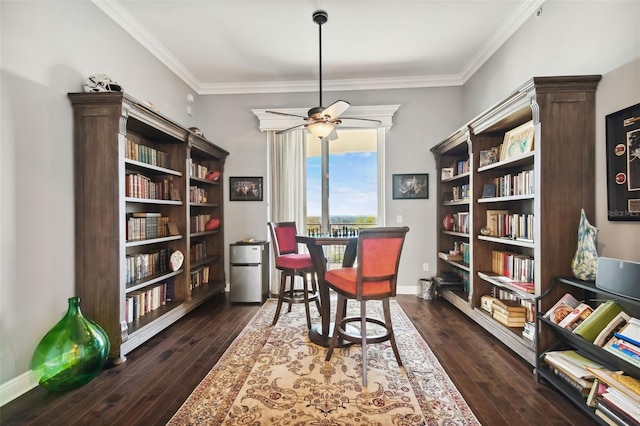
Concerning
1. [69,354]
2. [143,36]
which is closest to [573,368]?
[69,354]

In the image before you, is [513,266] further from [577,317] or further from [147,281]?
[147,281]

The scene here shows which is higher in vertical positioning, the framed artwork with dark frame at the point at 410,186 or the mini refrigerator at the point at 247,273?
the framed artwork with dark frame at the point at 410,186

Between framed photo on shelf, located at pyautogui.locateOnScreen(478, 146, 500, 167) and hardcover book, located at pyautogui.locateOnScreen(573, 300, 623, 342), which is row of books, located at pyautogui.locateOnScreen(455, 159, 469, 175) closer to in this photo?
framed photo on shelf, located at pyautogui.locateOnScreen(478, 146, 500, 167)

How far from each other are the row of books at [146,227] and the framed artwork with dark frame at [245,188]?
1.19 meters

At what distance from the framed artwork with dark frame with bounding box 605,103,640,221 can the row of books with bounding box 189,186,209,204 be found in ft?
12.8

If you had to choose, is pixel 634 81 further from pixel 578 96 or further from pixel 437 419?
pixel 437 419

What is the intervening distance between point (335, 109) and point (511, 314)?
2.39 meters

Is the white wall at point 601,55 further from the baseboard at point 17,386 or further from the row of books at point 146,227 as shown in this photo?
the baseboard at point 17,386

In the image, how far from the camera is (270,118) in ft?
13.3

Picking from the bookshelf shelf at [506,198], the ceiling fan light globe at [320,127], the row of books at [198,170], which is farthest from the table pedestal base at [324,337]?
the row of books at [198,170]

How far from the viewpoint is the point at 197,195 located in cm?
373

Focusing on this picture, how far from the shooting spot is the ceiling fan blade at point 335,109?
2.50 metres

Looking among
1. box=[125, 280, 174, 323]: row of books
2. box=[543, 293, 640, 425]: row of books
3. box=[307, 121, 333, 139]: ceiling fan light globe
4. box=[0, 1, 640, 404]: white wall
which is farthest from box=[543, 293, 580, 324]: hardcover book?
box=[125, 280, 174, 323]: row of books

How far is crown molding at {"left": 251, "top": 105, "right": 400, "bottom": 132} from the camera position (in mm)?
3936
